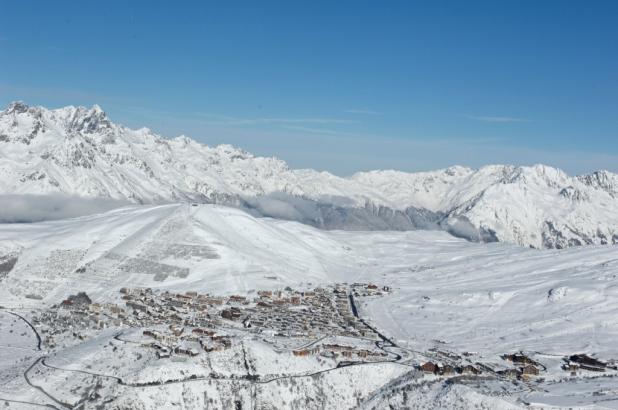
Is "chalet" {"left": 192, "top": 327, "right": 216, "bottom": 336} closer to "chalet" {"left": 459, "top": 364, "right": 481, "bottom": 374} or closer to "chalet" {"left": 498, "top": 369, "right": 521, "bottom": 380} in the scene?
"chalet" {"left": 459, "top": 364, "right": 481, "bottom": 374}

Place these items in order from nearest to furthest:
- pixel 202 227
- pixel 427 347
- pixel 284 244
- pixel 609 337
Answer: pixel 427 347
pixel 609 337
pixel 202 227
pixel 284 244

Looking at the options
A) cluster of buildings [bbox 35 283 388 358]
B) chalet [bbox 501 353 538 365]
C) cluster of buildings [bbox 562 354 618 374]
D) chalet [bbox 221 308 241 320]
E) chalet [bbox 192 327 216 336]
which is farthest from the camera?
chalet [bbox 221 308 241 320]

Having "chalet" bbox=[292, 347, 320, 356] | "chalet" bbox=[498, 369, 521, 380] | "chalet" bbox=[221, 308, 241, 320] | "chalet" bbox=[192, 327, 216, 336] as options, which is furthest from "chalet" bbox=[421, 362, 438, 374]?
"chalet" bbox=[221, 308, 241, 320]

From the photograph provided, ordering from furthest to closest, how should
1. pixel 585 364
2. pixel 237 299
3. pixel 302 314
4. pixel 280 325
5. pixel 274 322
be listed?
pixel 237 299, pixel 302 314, pixel 274 322, pixel 280 325, pixel 585 364

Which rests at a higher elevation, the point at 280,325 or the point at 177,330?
the point at 177,330

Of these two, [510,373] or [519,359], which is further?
[519,359]

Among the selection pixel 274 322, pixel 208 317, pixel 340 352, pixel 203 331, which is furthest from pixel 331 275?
pixel 203 331

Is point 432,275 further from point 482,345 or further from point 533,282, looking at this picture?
point 482,345

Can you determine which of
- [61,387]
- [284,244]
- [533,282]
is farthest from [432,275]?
[61,387]

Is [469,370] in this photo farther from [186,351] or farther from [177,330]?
[177,330]
